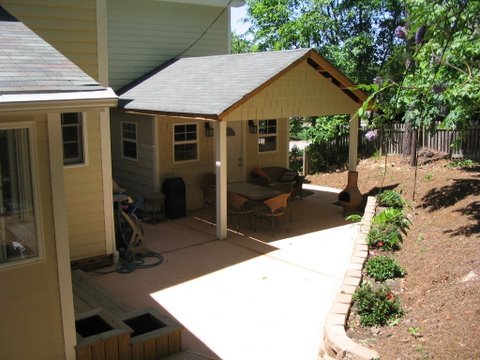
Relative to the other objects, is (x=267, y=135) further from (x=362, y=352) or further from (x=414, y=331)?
(x=362, y=352)

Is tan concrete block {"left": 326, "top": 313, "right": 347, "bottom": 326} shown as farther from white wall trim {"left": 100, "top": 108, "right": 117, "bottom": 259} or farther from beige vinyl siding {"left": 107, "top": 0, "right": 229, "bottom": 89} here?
beige vinyl siding {"left": 107, "top": 0, "right": 229, "bottom": 89}

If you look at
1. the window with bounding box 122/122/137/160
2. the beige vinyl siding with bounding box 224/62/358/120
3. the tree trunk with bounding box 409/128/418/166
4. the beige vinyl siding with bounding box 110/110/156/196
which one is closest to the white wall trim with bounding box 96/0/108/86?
the beige vinyl siding with bounding box 224/62/358/120

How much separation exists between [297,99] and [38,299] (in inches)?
300

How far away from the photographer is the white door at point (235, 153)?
13.9 m

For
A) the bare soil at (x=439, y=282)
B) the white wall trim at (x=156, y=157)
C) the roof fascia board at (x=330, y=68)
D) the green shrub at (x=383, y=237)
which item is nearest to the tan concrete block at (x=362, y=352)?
the bare soil at (x=439, y=282)

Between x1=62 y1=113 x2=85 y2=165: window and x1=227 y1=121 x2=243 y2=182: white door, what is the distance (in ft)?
18.8

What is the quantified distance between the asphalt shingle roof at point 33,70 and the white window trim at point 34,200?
1.49ft

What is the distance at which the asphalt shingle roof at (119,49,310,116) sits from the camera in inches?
404

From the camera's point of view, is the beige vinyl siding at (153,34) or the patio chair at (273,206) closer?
the patio chair at (273,206)

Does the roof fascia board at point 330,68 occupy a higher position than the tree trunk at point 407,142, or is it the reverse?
the roof fascia board at point 330,68

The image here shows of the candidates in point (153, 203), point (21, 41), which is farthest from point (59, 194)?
point (153, 203)

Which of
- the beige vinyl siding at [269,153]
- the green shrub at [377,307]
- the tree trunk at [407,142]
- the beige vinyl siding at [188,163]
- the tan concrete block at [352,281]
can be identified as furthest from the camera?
the tree trunk at [407,142]

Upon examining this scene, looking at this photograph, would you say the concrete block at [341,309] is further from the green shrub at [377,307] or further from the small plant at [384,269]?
the small plant at [384,269]

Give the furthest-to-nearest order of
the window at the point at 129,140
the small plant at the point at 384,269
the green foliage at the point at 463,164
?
the green foliage at the point at 463,164 < the window at the point at 129,140 < the small plant at the point at 384,269
